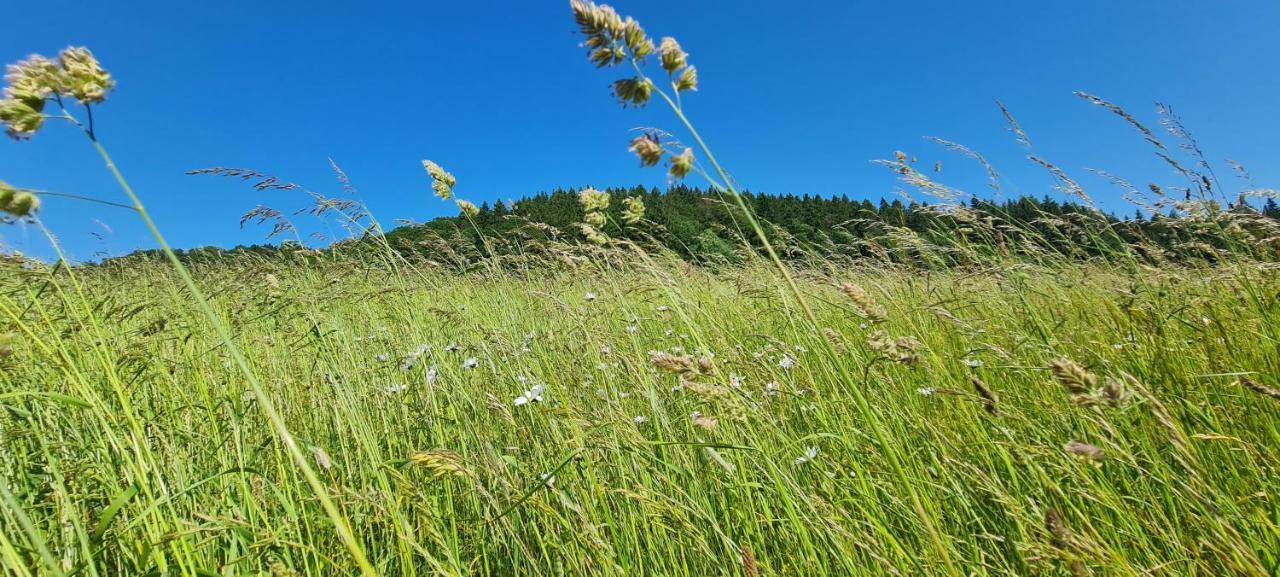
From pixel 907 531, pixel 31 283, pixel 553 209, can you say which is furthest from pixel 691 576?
pixel 553 209

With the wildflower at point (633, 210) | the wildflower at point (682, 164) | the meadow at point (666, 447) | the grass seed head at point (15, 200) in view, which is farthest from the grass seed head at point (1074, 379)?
the wildflower at point (633, 210)

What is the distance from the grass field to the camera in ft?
3.58

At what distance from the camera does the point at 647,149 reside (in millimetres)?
1030

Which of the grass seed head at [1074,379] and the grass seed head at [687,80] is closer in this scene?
the grass seed head at [1074,379]

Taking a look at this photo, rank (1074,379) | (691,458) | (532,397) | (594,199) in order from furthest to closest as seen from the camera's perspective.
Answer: (594,199) < (532,397) < (691,458) < (1074,379)

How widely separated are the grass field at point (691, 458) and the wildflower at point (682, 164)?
330 millimetres

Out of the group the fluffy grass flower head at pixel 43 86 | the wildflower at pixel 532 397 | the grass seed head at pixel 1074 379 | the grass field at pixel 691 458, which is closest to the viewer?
the grass seed head at pixel 1074 379

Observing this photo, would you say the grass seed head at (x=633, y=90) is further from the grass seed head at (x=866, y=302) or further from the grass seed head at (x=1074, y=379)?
the grass seed head at (x=1074, y=379)

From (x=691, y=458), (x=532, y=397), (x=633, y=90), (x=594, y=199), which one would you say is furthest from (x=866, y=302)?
(x=594, y=199)

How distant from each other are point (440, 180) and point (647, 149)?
2.87 meters

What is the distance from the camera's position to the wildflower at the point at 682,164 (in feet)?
3.30

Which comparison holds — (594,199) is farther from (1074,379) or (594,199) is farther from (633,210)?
(1074,379)

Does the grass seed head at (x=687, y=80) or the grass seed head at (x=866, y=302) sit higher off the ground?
the grass seed head at (x=687, y=80)

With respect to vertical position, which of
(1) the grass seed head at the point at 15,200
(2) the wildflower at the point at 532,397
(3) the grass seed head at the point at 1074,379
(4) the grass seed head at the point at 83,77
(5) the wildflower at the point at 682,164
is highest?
Answer: (4) the grass seed head at the point at 83,77
